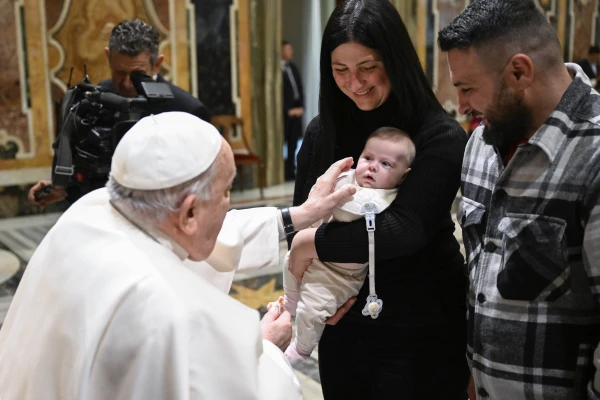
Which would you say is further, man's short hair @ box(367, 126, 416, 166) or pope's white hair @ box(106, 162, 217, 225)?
man's short hair @ box(367, 126, 416, 166)

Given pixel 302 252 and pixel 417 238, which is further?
pixel 302 252

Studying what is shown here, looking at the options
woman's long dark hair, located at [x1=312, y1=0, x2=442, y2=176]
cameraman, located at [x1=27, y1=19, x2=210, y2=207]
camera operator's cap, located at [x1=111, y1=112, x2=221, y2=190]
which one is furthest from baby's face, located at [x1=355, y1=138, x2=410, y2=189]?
cameraman, located at [x1=27, y1=19, x2=210, y2=207]

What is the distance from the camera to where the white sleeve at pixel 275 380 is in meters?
1.65

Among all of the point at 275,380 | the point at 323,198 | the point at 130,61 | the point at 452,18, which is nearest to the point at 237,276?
the point at 130,61

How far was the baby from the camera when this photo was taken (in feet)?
7.20

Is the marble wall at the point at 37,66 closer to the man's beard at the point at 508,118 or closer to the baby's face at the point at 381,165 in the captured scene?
the baby's face at the point at 381,165

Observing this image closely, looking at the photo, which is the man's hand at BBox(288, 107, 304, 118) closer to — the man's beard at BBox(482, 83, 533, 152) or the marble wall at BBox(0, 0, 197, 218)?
the marble wall at BBox(0, 0, 197, 218)

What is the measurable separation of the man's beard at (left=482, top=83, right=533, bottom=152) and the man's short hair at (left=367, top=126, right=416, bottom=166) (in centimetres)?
38

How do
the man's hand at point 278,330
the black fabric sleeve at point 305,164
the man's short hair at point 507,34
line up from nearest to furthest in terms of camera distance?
the man's short hair at point 507,34 < the man's hand at point 278,330 < the black fabric sleeve at point 305,164

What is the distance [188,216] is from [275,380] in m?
0.45

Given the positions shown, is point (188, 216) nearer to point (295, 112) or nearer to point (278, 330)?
point (278, 330)

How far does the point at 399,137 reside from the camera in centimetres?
219

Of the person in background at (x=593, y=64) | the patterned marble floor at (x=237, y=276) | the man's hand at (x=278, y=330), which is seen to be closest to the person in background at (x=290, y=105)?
the patterned marble floor at (x=237, y=276)

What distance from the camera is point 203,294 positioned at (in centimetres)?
159
